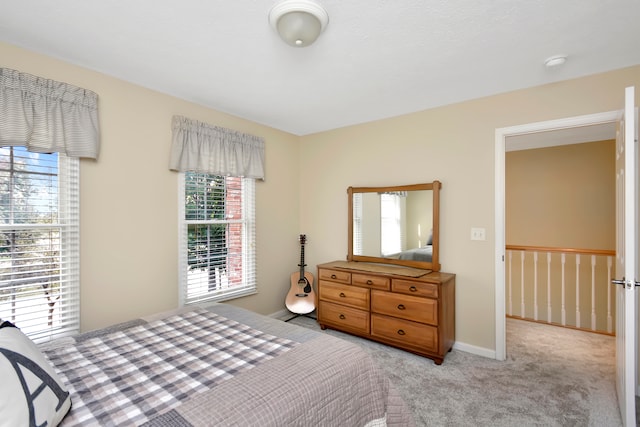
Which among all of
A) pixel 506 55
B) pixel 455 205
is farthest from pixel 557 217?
pixel 506 55

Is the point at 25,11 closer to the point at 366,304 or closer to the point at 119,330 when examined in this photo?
the point at 119,330

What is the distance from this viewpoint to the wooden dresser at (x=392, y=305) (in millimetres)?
2715

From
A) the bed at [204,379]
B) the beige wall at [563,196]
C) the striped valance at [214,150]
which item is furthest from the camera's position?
the beige wall at [563,196]

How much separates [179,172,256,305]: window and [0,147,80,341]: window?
846mm

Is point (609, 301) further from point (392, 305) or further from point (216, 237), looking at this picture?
point (216, 237)

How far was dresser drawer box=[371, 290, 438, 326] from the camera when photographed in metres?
2.71

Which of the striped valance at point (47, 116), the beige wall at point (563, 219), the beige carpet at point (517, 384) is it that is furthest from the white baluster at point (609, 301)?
the striped valance at point (47, 116)

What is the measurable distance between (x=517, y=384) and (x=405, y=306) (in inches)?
39.6

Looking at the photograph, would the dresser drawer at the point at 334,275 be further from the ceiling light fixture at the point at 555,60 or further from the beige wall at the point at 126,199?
the ceiling light fixture at the point at 555,60

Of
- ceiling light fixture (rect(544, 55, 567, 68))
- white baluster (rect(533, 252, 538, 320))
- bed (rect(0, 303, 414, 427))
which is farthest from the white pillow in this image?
white baluster (rect(533, 252, 538, 320))

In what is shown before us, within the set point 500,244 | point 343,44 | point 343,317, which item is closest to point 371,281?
point 343,317

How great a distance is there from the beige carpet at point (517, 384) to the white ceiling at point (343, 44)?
2.46 meters

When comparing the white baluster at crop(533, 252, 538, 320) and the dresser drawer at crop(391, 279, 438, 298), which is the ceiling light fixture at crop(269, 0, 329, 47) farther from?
the white baluster at crop(533, 252, 538, 320)

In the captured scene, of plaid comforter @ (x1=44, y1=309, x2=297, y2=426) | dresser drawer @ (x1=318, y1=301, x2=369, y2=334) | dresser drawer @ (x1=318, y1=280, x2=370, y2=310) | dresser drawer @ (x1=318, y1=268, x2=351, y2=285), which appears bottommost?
dresser drawer @ (x1=318, y1=301, x2=369, y2=334)
